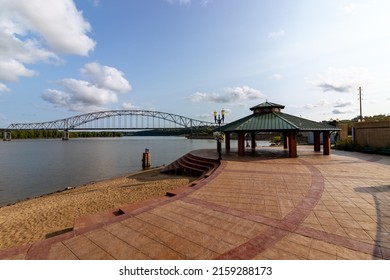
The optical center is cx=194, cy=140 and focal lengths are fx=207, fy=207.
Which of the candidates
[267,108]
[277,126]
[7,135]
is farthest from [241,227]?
[7,135]

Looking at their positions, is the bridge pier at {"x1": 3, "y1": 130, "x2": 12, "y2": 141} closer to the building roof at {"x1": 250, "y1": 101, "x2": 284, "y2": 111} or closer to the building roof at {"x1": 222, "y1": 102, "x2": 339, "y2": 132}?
the building roof at {"x1": 222, "y1": 102, "x2": 339, "y2": 132}

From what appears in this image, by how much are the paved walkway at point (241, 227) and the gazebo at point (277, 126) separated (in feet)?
25.1

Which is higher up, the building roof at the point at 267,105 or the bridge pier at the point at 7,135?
the bridge pier at the point at 7,135

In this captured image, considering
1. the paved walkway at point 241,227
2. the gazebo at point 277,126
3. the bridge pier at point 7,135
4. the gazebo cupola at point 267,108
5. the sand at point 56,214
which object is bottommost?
the sand at point 56,214

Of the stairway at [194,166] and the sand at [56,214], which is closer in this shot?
the sand at [56,214]

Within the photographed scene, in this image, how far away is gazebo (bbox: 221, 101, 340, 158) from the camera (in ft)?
49.9

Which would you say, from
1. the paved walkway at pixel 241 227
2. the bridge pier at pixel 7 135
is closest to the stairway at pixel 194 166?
the paved walkway at pixel 241 227

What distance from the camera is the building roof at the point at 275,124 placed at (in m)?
15.1

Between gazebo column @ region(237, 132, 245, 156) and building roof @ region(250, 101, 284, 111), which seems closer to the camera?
gazebo column @ region(237, 132, 245, 156)

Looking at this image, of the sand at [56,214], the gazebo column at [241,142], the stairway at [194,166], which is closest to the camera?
the sand at [56,214]

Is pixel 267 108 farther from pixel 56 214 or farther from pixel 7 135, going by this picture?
pixel 7 135

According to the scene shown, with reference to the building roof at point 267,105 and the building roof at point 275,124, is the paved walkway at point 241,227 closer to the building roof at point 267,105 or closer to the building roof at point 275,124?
the building roof at point 275,124

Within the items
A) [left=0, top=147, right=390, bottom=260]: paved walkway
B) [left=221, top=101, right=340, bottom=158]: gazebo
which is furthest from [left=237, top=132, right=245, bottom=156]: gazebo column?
[left=0, top=147, right=390, bottom=260]: paved walkway

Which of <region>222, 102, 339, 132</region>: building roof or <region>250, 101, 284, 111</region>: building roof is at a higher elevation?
<region>250, 101, 284, 111</region>: building roof
